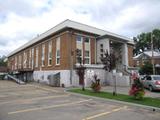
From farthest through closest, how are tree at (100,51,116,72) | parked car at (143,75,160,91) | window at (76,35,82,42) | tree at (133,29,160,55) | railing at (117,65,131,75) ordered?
tree at (133,29,160,55)
railing at (117,65,131,75)
window at (76,35,82,42)
parked car at (143,75,160,91)
tree at (100,51,116,72)

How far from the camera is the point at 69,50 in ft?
89.1

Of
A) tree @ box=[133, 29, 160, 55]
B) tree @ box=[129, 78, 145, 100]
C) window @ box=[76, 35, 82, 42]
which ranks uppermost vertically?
tree @ box=[133, 29, 160, 55]

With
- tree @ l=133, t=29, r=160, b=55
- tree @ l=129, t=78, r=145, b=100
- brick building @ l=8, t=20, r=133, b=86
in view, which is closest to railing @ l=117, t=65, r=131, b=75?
brick building @ l=8, t=20, r=133, b=86

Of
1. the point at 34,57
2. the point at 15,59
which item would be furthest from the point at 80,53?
the point at 15,59

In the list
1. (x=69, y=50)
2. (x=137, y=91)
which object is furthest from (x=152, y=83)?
(x=69, y=50)

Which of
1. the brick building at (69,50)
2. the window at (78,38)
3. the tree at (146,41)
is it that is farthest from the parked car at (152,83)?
the tree at (146,41)

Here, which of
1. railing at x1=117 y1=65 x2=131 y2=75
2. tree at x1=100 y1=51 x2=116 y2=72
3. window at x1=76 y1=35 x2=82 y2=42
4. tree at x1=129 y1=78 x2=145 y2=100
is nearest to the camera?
tree at x1=129 y1=78 x2=145 y2=100

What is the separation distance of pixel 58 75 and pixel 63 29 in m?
6.19

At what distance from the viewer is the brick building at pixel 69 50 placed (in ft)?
88.7

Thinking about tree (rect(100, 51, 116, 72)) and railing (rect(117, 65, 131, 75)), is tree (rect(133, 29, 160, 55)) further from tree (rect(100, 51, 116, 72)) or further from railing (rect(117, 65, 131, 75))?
tree (rect(100, 51, 116, 72))

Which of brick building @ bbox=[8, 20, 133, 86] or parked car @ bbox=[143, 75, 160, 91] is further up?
brick building @ bbox=[8, 20, 133, 86]

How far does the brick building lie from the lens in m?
27.0

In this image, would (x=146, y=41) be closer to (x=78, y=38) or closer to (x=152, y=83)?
(x=78, y=38)

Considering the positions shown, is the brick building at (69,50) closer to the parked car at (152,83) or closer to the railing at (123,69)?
the railing at (123,69)
